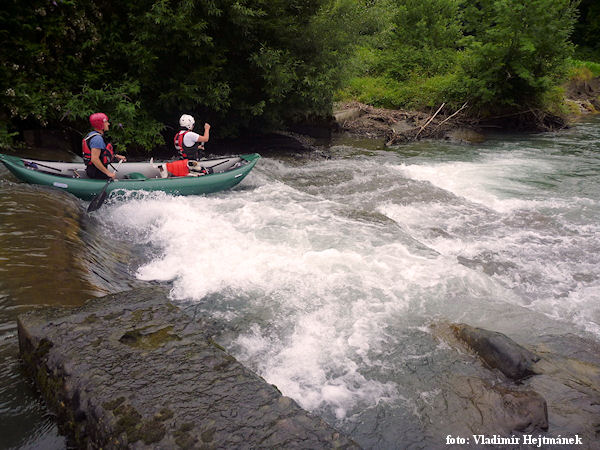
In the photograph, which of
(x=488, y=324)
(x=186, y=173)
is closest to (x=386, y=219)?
(x=488, y=324)

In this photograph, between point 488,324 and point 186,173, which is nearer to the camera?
point 488,324

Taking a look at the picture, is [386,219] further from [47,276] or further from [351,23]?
[351,23]

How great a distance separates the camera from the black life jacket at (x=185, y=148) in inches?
304

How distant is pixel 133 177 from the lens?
24.1 ft

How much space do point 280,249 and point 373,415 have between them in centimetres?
296

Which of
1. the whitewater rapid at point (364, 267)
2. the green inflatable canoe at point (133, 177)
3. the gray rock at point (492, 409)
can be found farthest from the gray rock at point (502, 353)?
the green inflatable canoe at point (133, 177)

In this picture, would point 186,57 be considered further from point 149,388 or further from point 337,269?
point 149,388

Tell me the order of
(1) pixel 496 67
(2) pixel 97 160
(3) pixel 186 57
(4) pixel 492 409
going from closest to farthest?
(4) pixel 492 409 < (2) pixel 97 160 < (3) pixel 186 57 < (1) pixel 496 67

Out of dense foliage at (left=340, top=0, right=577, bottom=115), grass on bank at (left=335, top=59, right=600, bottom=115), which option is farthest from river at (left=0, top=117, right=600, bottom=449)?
grass on bank at (left=335, top=59, right=600, bottom=115)

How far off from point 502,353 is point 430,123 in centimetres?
1376

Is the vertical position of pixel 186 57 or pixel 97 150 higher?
pixel 186 57

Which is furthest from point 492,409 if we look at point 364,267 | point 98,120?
point 98,120

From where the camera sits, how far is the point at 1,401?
93.1 inches

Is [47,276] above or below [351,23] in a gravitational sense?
below
